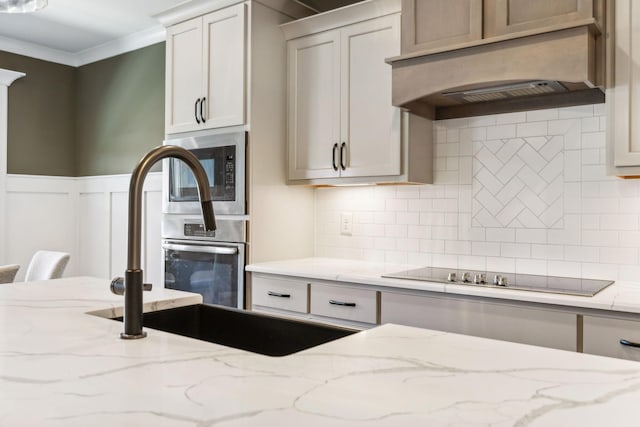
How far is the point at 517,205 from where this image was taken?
2730mm

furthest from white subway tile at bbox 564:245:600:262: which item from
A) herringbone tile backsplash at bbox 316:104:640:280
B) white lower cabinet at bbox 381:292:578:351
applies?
white lower cabinet at bbox 381:292:578:351

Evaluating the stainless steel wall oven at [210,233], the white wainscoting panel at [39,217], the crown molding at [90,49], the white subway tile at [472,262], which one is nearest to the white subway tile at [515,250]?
the white subway tile at [472,262]

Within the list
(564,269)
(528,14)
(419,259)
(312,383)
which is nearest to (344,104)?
(419,259)

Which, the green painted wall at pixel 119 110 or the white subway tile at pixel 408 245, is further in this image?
the green painted wall at pixel 119 110

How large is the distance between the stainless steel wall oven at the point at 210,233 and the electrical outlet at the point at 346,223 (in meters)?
0.65

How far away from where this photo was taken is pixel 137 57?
452 centimetres

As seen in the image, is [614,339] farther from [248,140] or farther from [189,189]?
[189,189]

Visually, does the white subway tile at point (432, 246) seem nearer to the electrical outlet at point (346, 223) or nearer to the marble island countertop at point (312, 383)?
the electrical outlet at point (346, 223)

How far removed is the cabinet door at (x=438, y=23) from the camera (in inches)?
93.6

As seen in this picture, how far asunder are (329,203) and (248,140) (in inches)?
26.9

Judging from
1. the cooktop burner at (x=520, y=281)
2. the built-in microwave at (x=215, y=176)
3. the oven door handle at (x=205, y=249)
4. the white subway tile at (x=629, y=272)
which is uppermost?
the built-in microwave at (x=215, y=176)

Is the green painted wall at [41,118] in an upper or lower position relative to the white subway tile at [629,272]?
upper

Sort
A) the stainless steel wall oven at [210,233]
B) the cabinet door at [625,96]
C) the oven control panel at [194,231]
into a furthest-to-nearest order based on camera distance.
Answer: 1. the oven control panel at [194,231]
2. the stainless steel wall oven at [210,233]
3. the cabinet door at [625,96]

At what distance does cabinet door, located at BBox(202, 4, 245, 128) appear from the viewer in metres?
3.13
